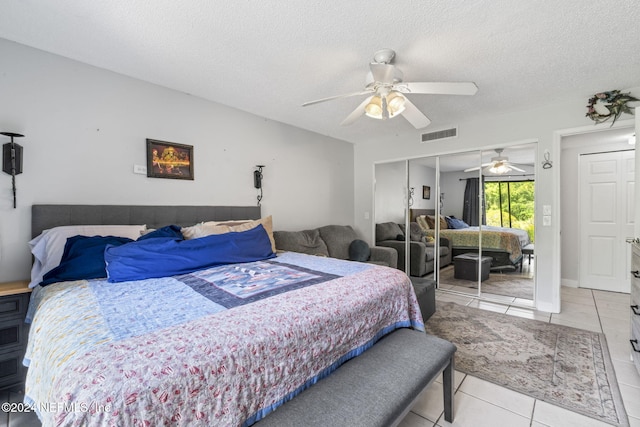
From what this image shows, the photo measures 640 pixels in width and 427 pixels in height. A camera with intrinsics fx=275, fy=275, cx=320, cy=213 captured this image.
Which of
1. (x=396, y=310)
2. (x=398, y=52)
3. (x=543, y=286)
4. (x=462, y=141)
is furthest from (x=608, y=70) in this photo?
(x=396, y=310)

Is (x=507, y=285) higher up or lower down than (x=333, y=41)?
lower down

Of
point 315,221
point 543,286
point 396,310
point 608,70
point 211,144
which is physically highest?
point 608,70

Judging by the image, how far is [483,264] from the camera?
3.84 m

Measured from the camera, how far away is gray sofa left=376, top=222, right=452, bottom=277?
14.2ft

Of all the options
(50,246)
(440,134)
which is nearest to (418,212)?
(440,134)

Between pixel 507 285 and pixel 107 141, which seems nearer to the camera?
pixel 107 141

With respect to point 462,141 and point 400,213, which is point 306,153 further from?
point 462,141

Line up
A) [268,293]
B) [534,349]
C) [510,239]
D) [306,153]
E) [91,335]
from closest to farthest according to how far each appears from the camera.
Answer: [91,335]
[268,293]
[534,349]
[510,239]
[306,153]

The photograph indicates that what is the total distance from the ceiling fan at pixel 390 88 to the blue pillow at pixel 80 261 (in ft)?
6.41

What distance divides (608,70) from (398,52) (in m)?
1.97

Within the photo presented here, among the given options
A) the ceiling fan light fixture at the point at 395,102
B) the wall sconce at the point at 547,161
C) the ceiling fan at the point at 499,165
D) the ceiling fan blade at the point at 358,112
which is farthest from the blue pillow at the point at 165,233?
the wall sconce at the point at 547,161

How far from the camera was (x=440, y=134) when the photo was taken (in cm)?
410

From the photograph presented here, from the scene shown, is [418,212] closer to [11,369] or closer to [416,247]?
[416,247]

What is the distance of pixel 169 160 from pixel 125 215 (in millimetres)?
685
